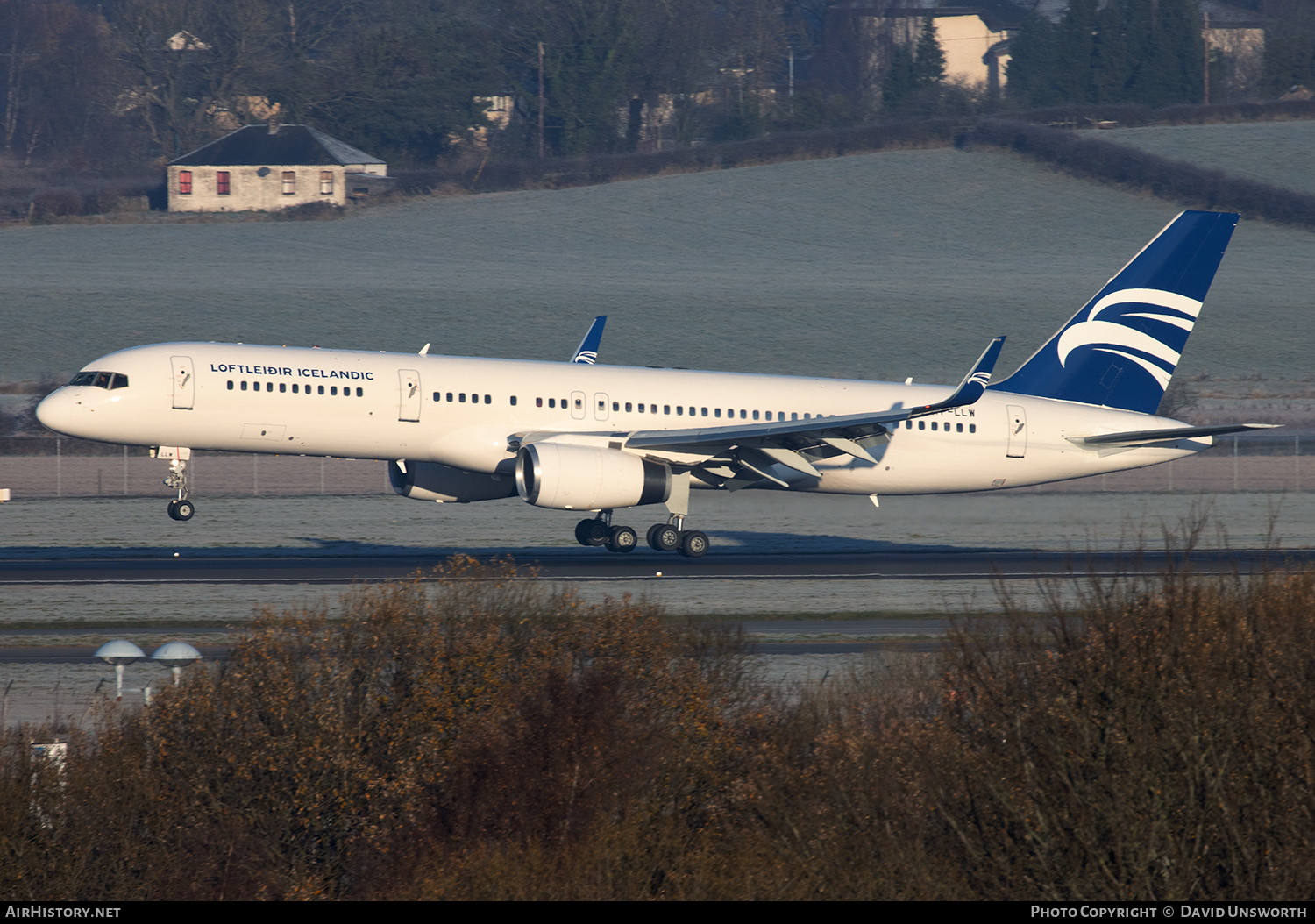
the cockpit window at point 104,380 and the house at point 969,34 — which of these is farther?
the house at point 969,34

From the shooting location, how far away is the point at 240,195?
119 meters

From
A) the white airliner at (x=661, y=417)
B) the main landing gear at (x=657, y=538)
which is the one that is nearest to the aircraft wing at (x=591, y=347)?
the white airliner at (x=661, y=417)

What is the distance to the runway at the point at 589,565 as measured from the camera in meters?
31.7

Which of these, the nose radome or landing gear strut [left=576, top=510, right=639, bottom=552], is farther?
landing gear strut [left=576, top=510, right=639, bottom=552]

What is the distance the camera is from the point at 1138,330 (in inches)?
1535

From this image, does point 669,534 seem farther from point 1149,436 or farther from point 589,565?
point 1149,436

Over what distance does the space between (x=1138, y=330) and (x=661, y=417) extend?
12844 millimetres

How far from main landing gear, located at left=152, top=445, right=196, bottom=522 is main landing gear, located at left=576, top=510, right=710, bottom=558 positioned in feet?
31.3

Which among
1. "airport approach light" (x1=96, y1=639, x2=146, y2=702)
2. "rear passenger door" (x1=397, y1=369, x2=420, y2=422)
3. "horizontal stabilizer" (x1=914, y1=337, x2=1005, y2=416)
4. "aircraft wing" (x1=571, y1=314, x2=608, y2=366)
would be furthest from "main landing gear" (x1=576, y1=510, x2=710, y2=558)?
"airport approach light" (x1=96, y1=639, x2=146, y2=702)

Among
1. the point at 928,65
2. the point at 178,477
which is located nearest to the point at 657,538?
the point at 178,477

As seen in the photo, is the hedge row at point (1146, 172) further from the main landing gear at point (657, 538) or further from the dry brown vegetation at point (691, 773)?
the dry brown vegetation at point (691, 773)

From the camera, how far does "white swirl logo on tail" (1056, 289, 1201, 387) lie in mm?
38969

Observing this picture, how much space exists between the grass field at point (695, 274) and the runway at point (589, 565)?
1574 inches

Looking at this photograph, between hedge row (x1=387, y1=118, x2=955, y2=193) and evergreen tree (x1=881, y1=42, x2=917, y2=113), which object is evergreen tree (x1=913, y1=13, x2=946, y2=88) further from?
hedge row (x1=387, y1=118, x2=955, y2=193)
